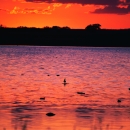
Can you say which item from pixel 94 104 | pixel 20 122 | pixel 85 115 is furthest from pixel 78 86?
pixel 20 122

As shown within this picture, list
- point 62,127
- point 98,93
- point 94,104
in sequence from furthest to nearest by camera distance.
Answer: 1. point 98,93
2. point 94,104
3. point 62,127

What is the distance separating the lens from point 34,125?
24047mm

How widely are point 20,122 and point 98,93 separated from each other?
1420cm

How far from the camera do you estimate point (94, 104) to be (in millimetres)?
31797

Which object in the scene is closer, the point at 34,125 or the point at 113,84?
the point at 34,125

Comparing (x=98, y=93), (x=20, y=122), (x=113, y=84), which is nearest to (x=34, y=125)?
(x=20, y=122)

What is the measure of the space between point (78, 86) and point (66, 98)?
9.34m

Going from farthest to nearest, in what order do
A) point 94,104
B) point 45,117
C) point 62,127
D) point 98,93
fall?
1. point 98,93
2. point 94,104
3. point 45,117
4. point 62,127

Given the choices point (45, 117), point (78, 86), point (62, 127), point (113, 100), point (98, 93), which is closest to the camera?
point (62, 127)

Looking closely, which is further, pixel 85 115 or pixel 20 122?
pixel 85 115

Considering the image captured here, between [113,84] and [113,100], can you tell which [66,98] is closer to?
[113,100]


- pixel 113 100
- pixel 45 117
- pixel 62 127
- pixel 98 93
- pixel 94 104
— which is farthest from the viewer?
pixel 98 93

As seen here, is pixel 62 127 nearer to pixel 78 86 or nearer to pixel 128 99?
pixel 128 99

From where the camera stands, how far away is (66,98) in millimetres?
34719
